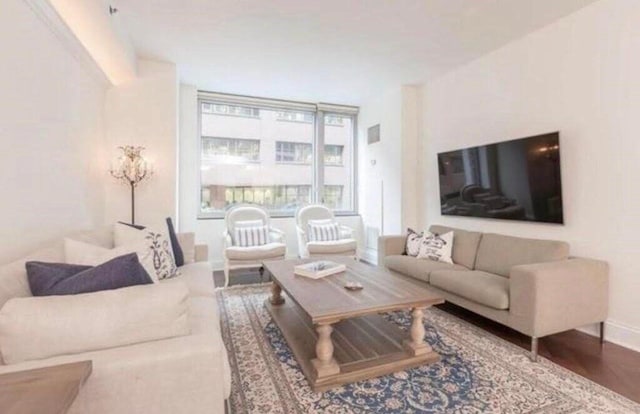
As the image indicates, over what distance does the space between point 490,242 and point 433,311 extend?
90 centimetres

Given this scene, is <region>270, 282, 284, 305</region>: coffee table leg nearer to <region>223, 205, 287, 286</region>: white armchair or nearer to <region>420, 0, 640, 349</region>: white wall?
<region>223, 205, 287, 286</region>: white armchair

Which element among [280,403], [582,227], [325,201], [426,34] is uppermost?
[426,34]

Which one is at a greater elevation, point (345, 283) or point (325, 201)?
point (325, 201)

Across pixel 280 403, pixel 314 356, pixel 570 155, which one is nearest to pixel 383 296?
pixel 314 356

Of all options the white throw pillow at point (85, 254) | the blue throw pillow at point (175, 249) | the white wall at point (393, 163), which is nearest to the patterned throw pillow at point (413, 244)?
the white wall at point (393, 163)

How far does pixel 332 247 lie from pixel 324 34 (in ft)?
8.53

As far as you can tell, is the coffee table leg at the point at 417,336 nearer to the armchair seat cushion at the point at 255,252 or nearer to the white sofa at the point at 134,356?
the white sofa at the point at 134,356

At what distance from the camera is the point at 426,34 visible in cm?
324

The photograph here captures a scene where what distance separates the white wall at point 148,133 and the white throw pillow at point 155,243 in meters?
1.21

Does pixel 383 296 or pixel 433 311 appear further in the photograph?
pixel 433 311

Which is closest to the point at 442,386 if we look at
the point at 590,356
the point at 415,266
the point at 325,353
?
the point at 325,353

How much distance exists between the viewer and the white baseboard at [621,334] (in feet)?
7.97

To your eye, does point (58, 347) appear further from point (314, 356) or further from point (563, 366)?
point (563, 366)

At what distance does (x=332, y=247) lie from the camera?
15.0 feet
